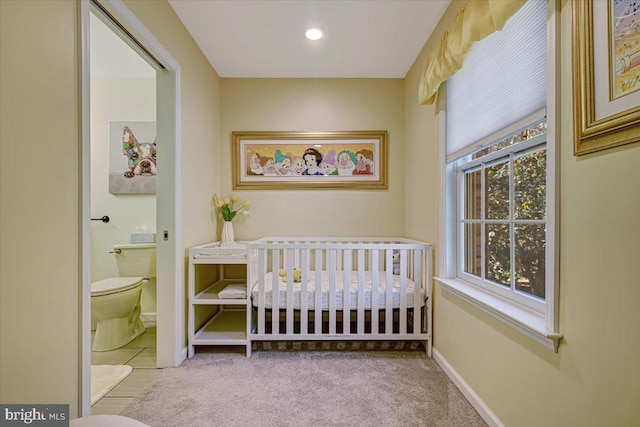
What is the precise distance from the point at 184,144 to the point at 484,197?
2.03 m

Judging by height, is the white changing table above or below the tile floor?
above

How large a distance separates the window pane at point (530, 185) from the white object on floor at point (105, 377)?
2.42 m

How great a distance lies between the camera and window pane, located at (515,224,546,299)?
1.21m

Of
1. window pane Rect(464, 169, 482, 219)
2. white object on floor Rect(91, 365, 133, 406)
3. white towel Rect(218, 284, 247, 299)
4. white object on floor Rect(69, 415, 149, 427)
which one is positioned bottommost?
white object on floor Rect(91, 365, 133, 406)

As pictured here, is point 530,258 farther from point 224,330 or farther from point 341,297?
point 224,330

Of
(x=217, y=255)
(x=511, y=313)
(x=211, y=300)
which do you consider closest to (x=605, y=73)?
(x=511, y=313)

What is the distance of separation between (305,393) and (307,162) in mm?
1938

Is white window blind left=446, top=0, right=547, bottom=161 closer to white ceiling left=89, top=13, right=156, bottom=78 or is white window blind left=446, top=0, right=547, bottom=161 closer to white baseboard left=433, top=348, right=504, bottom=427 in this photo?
white baseboard left=433, top=348, right=504, bottom=427

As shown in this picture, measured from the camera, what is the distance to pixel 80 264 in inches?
44.5

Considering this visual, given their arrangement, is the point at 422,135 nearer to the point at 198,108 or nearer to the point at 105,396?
the point at 198,108

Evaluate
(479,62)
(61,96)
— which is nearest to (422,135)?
(479,62)

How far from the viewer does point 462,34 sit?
4.71ft

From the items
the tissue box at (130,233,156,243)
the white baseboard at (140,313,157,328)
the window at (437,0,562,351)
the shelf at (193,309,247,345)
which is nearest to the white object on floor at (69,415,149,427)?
the window at (437,0,562,351)

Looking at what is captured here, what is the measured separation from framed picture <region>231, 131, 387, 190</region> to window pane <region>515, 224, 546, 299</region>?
1.57 metres
